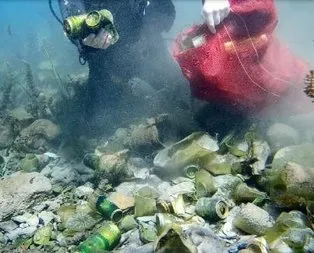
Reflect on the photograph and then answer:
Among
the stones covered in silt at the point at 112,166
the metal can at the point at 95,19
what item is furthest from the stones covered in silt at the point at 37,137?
the metal can at the point at 95,19

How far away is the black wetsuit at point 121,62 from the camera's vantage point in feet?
22.0

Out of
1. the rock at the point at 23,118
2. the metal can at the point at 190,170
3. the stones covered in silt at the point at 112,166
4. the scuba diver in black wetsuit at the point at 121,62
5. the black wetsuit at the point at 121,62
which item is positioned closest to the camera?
the metal can at the point at 190,170

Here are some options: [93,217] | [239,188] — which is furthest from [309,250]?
[93,217]

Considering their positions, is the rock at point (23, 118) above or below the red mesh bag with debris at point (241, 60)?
below

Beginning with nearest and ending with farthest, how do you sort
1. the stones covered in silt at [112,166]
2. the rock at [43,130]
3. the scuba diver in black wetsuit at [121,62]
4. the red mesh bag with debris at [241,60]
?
the red mesh bag with debris at [241,60] < the stones covered in silt at [112,166] < the rock at [43,130] < the scuba diver in black wetsuit at [121,62]

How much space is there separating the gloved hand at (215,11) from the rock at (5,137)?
415 centimetres

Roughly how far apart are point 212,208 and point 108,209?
3.48 feet


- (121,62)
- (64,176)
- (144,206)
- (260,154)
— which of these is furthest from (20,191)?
(121,62)

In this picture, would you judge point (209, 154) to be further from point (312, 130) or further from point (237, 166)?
point (312, 130)

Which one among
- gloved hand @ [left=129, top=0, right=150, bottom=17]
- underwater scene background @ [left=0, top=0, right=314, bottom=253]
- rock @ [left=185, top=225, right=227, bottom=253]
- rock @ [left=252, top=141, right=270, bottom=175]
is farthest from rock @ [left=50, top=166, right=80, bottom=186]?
gloved hand @ [left=129, top=0, right=150, bottom=17]

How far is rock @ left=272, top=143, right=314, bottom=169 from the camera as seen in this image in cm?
335

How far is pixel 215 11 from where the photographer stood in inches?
152

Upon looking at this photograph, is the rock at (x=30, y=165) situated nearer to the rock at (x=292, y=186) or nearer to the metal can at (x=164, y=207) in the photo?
the metal can at (x=164, y=207)

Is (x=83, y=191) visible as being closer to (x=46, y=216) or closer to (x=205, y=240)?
(x=46, y=216)
